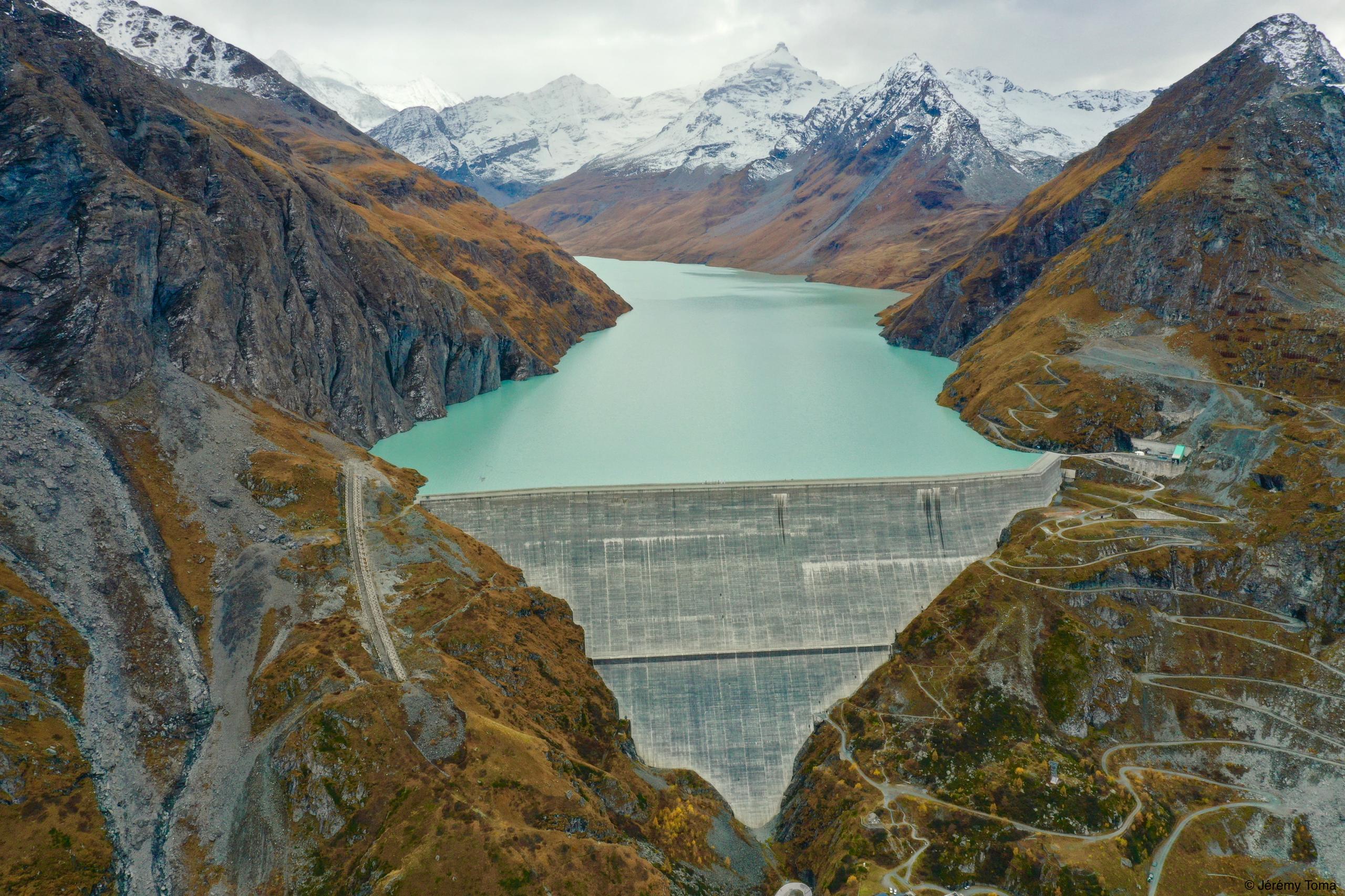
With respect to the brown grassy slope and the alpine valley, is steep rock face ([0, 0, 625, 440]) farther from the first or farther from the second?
the brown grassy slope

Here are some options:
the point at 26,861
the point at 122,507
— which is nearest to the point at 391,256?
the point at 122,507

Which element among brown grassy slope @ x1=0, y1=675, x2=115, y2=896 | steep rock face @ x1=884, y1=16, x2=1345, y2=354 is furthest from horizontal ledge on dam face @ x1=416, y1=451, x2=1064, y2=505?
steep rock face @ x1=884, y1=16, x2=1345, y2=354

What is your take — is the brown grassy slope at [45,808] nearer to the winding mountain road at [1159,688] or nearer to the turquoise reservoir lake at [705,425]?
the turquoise reservoir lake at [705,425]

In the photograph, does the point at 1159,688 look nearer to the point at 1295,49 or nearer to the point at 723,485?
the point at 723,485

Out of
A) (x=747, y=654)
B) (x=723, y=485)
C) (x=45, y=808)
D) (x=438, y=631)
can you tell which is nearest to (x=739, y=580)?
(x=747, y=654)

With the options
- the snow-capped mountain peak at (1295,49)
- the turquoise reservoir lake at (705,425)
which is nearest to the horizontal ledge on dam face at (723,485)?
the turquoise reservoir lake at (705,425)

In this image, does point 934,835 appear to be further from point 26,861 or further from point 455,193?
point 455,193

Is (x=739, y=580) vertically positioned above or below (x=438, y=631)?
below
